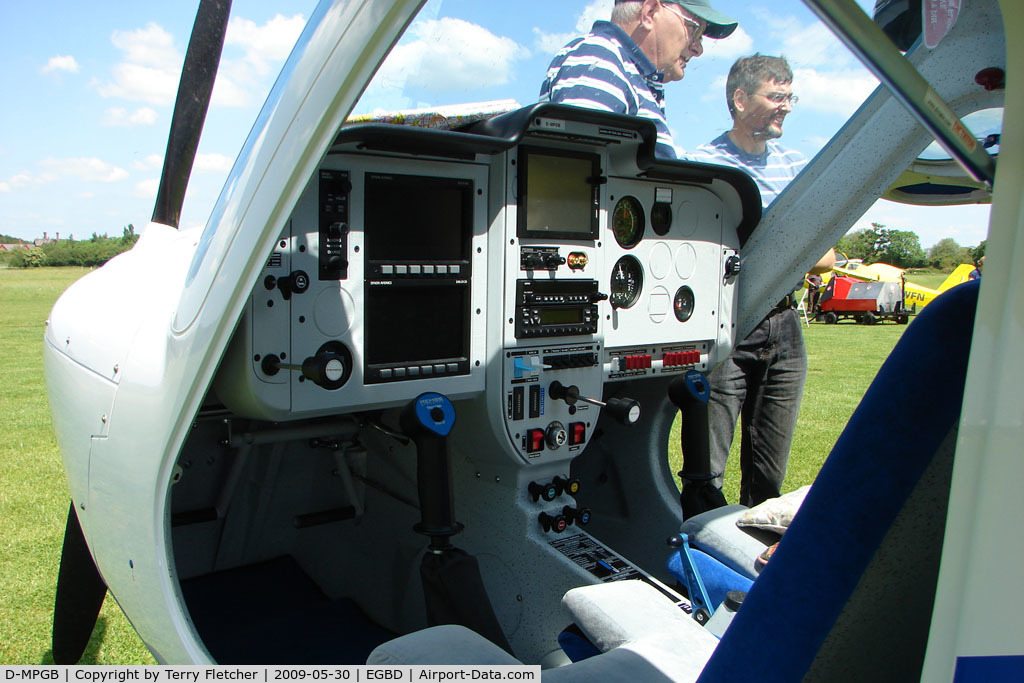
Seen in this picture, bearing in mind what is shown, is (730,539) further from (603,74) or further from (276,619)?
(276,619)

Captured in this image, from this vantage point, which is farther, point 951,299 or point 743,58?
point 743,58

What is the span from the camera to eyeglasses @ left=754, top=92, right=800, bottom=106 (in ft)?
7.38

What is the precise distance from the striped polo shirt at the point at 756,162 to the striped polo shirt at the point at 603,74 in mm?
402

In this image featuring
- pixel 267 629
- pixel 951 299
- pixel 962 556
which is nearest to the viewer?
pixel 962 556

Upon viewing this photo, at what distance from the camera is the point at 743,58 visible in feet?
7.63

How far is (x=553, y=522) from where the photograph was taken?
2586 mm

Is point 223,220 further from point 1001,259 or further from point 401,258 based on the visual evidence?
point 1001,259

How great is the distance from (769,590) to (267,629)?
259 centimetres

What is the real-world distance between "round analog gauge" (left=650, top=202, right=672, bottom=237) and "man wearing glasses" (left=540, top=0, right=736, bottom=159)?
0.39 metres

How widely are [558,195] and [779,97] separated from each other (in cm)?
76

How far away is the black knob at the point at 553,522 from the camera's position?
8.48 ft

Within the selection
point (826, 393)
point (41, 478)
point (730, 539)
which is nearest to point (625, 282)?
point (730, 539)

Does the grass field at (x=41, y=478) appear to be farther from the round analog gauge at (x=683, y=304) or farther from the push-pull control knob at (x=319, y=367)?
the round analog gauge at (x=683, y=304)

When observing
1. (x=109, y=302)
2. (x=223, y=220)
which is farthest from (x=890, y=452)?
(x=109, y=302)
